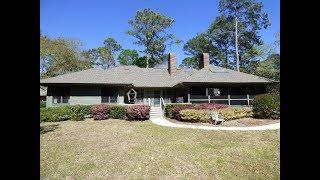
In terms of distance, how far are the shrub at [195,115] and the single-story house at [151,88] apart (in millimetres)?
6119

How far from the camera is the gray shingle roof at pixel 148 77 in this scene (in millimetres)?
31750

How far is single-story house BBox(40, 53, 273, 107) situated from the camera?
31.4 metres

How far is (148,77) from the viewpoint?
38.5 m

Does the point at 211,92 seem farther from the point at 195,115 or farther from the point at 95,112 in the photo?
the point at 95,112

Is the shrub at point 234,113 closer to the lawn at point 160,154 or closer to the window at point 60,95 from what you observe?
the lawn at point 160,154

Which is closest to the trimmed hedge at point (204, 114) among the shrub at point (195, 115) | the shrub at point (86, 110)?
the shrub at point (195, 115)

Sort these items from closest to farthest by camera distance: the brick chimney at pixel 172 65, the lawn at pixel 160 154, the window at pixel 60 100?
1. the lawn at pixel 160 154
2. the window at pixel 60 100
3. the brick chimney at pixel 172 65

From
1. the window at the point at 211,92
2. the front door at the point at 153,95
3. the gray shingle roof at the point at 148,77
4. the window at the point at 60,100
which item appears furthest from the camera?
the front door at the point at 153,95

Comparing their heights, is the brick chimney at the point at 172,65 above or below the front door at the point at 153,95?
above

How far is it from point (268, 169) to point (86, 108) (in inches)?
747
